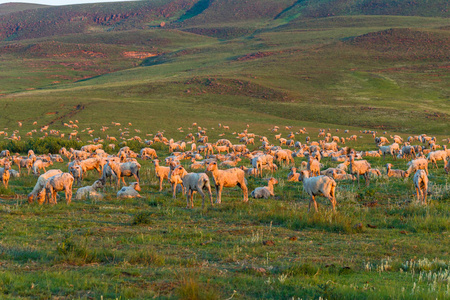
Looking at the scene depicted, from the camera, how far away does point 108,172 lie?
20.3 meters

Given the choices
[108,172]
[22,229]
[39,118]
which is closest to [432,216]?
[22,229]

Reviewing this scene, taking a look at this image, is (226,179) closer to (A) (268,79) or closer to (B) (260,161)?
(B) (260,161)

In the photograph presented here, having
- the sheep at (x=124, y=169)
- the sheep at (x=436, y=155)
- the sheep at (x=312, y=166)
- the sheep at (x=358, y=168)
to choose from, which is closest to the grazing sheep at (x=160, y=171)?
the sheep at (x=124, y=169)

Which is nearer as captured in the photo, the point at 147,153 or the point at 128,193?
the point at 128,193

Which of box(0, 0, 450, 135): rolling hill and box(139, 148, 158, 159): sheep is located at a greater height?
box(0, 0, 450, 135): rolling hill

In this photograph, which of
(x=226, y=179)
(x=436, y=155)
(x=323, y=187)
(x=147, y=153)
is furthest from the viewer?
(x=147, y=153)

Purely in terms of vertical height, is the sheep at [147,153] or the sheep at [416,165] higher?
the sheep at [416,165]

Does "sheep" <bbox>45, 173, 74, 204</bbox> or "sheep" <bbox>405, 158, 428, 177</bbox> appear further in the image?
"sheep" <bbox>405, 158, 428, 177</bbox>

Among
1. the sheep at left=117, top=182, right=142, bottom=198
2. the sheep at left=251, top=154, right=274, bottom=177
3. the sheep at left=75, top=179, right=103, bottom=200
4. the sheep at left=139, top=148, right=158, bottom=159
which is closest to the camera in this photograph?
the sheep at left=75, top=179, right=103, bottom=200

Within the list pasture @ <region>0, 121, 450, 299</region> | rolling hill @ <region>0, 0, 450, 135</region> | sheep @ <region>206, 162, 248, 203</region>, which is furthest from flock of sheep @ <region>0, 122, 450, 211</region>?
rolling hill @ <region>0, 0, 450, 135</region>

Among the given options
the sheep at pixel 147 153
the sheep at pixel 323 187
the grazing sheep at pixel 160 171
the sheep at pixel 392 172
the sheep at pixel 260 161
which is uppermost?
the sheep at pixel 323 187

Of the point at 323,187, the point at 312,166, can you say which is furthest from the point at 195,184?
the point at 312,166

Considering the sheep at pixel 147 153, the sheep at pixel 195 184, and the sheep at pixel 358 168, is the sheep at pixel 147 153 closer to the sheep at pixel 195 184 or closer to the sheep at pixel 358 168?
the sheep at pixel 195 184

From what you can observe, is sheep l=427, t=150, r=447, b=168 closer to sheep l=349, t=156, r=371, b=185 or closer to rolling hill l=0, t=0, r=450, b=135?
sheep l=349, t=156, r=371, b=185
